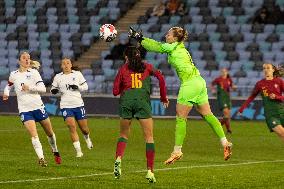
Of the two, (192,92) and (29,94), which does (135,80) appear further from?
(29,94)

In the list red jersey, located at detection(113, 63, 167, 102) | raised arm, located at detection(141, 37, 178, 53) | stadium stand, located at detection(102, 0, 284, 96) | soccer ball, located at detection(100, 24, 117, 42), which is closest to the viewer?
red jersey, located at detection(113, 63, 167, 102)

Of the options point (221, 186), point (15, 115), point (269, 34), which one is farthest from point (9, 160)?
point (269, 34)

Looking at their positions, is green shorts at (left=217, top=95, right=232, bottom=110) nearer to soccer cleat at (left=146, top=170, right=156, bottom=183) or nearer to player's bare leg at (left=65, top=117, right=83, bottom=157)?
player's bare leg at (left=65, top=117, right=83, bottom=157)

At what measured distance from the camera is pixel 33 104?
18.9m

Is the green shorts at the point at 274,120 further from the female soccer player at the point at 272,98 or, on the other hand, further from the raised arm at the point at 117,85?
the raised arm at the point at 117,85

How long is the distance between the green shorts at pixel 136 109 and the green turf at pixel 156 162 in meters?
1.11

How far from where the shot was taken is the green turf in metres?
15.6

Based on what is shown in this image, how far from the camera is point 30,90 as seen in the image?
18.8 meters

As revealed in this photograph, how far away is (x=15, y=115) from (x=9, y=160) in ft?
63.8

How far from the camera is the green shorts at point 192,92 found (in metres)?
17.4

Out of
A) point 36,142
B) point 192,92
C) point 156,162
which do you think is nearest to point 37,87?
point 36,142

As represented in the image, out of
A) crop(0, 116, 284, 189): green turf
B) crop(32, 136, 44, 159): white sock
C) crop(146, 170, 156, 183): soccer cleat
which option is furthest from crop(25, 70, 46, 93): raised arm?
crop(146, 170, 156, 183): soccer cleat

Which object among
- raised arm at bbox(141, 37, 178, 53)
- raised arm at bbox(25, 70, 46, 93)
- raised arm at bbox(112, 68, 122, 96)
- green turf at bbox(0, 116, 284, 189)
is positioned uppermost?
raised arm at bbox(141, 37, 178, 53)

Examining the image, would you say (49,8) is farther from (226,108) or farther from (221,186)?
(221,186)
